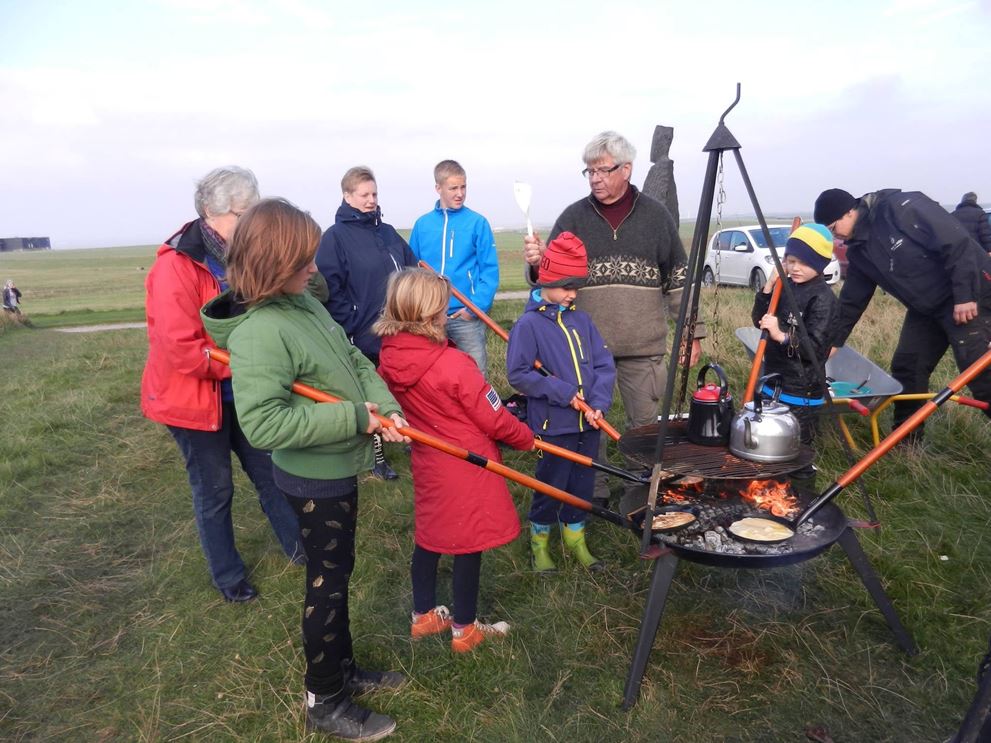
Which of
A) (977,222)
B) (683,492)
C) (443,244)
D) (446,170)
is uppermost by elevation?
(446,170)

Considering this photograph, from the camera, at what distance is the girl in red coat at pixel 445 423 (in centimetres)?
268

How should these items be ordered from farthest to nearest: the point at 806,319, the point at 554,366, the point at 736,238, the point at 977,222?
the point at 736,238, the point at 977,222, the point at 806,319, the point at 554,366

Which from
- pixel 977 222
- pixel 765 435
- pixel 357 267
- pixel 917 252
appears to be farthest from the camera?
pixel 977 222

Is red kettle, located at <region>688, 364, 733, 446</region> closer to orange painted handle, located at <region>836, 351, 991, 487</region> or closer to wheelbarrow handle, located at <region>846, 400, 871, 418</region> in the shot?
orange painted handle, located at <region>836, 351, 991, 487</region>

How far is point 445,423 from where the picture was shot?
109 inches

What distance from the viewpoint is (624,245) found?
391 cm

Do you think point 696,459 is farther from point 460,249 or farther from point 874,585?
point 460,249

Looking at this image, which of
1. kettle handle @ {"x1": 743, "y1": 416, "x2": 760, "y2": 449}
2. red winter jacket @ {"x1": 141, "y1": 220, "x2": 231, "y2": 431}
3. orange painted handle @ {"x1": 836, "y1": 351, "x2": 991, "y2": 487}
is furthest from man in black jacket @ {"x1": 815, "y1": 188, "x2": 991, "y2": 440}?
red winter jacket @ {"x1": 141, "y1": 220, "x2": 231, "y2": 431}

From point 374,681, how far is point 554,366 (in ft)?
5.52

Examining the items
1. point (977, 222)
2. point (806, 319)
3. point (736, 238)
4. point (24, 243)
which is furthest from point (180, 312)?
point (24, 243)

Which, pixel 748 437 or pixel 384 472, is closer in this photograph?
pixel 748 437

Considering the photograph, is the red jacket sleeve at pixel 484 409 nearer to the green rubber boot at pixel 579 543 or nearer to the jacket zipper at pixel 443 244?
the green rubber boot at pixel 579 543

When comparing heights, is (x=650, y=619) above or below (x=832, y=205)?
below

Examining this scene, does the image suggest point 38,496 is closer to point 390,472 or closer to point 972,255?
point 390,472
